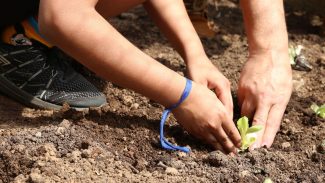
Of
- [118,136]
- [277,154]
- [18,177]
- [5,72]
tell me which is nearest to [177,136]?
[118,136]

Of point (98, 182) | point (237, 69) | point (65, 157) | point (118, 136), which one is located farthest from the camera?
point (237, 69)

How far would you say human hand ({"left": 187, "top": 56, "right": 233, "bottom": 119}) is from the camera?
6.27 ft

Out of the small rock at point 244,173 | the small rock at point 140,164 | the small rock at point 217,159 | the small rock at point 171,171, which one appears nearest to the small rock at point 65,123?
the small rock at point 140,164

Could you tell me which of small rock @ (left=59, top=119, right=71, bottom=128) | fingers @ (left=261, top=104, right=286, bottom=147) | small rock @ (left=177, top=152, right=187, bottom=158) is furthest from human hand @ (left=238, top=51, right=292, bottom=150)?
small rock @ (left=59, top=119, right=71, bottom=128)

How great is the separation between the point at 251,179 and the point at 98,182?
1.50ft

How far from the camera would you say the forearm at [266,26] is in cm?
211

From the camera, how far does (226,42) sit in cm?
286

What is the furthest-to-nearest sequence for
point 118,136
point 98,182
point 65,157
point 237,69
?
point 237,69, point 118,136, point 65,157, point 98,182

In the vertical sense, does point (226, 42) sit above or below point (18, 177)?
below

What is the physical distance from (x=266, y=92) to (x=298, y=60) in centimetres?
72

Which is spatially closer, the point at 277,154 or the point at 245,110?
the point at 277,154

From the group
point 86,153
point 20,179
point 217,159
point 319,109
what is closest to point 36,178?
point 20,179

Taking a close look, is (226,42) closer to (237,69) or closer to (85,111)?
(237,69)

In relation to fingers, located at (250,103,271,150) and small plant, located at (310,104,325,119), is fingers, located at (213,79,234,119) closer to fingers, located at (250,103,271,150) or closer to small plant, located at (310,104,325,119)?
fingers, located at (250,103,271,150)
